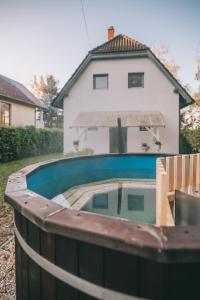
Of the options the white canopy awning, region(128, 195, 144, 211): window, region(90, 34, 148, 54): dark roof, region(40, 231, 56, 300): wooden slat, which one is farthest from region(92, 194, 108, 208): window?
region(90, 34, 148, 54): dark roof

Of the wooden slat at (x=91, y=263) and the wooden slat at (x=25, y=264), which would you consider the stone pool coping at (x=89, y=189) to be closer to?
the wooden slat at (x=25, y=264)

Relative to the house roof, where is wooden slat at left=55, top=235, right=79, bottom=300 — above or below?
below

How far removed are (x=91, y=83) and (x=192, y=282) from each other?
1637 centimetres

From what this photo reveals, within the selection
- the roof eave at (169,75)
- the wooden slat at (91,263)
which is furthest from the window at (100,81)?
the wooden slat at (91,263)

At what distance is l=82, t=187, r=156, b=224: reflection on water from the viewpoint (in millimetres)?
5641

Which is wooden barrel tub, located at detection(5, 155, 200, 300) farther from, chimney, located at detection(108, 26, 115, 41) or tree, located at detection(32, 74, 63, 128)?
tree, located at detection(32, 74, 63, 128)

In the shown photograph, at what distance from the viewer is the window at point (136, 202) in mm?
6113

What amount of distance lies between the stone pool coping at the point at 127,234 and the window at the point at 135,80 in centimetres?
1578

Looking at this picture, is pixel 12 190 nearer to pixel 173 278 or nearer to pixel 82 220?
pixel 82 220

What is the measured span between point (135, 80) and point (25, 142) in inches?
342

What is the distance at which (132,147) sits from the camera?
1602cm

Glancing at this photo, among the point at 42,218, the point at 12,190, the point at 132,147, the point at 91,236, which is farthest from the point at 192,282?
the point at 132,147

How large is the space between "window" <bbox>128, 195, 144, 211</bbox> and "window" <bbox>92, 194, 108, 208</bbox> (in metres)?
0.68

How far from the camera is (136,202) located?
6605mm
